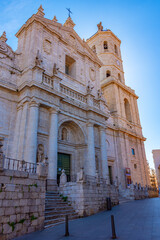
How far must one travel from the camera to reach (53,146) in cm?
1459

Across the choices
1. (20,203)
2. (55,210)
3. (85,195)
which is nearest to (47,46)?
(85,195)

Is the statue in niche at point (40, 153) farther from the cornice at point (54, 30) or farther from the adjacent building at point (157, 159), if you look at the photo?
the adjacent building at point (157, 159)

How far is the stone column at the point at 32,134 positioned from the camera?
12938 millimetres

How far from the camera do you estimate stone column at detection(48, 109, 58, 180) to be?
13.9m

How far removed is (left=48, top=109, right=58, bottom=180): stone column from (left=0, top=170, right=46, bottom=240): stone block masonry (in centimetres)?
514

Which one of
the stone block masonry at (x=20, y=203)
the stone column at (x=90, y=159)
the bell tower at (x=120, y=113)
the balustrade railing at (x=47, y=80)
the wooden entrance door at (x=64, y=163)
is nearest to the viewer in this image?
the stone block masonry at (x=20, y=203)

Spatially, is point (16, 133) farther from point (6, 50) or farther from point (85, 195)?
point (6, 50)

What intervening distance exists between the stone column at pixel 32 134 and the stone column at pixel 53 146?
1.53 metres

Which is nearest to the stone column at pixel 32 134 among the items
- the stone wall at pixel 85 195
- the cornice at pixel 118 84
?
the stone wall at pixel 85 195

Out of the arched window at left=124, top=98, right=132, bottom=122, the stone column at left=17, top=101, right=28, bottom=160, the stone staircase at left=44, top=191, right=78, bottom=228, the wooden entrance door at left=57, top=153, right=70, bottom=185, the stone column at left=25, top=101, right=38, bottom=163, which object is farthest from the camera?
the arched window at left=124, top=98, right=132, bottom=122

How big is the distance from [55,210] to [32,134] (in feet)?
18.5

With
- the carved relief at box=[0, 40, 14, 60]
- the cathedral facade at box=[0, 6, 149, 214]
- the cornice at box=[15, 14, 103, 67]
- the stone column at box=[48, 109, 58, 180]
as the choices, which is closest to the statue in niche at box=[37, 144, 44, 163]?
the cathedral facade at box=[0, 6, 149, 214]

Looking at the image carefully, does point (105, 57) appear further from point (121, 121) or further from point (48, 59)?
point (48, 59)

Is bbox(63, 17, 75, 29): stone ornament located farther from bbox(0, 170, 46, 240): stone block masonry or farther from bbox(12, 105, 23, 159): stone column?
bbox(0, 170, 46, 240): stone block masonry
